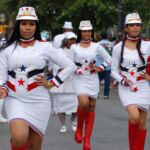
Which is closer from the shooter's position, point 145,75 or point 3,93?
point 3,93

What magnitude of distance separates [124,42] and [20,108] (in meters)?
2.53

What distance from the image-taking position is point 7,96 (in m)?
7.04

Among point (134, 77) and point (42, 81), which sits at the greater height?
point (42, 81)

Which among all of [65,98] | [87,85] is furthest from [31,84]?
[65,98]

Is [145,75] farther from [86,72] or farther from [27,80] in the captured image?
[27,80]

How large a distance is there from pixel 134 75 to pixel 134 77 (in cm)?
3

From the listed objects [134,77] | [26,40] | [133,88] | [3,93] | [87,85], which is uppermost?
[26,40]

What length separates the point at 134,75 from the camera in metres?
8.77

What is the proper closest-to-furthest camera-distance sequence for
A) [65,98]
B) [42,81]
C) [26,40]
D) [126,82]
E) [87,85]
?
[42,81], [26,40], [126,82], [87,85], [65,98]

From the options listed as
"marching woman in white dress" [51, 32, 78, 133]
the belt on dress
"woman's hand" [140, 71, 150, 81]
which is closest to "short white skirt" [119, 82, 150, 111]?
"woman's hand" [140, 71, 150, 81]

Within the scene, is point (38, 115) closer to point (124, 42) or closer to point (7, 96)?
point (7, 96)

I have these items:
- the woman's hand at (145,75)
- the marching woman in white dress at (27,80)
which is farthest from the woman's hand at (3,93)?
the woman's hand at (145,75)

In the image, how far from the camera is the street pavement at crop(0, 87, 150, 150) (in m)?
10.0

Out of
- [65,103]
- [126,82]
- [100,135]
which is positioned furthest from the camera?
[65,103]
